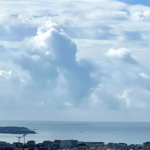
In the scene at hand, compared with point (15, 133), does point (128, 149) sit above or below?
below

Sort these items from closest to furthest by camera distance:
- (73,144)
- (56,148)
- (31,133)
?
(56,148)
(73,144)
(31,133)

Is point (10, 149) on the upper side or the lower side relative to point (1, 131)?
lower

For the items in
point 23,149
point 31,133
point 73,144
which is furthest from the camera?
point 31,133

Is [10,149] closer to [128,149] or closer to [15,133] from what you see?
[128,149]

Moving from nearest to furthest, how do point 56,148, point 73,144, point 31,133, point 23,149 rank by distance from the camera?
1. point 23,149
2. point 56,148
3. point 73,144
4. point 31,133

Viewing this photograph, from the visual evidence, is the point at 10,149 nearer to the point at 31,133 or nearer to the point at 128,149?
the point at 128,149

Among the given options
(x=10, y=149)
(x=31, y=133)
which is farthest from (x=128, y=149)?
(x=31, y=133)

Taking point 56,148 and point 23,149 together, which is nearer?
point 23,149

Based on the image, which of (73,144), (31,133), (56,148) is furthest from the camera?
(31,133)

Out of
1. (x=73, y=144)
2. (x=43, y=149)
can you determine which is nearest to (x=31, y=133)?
(x=73, y=144)
